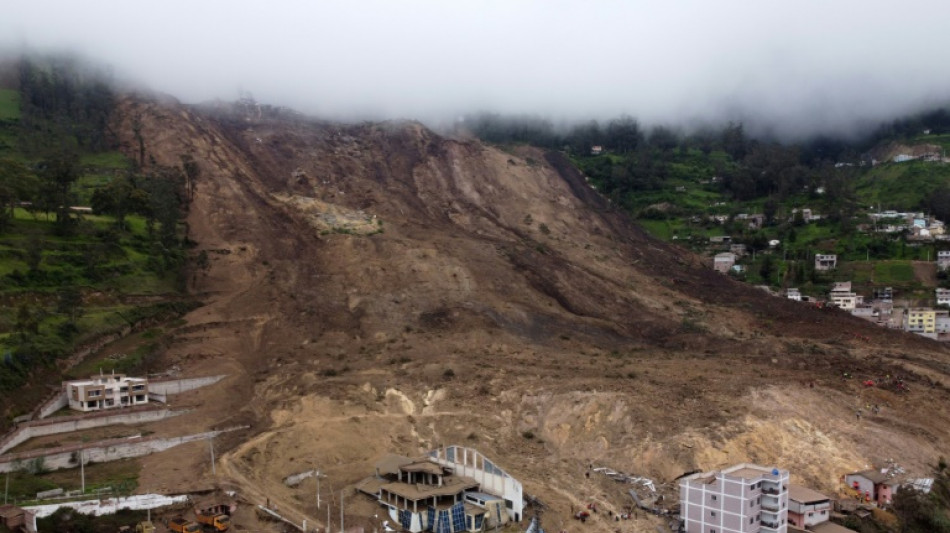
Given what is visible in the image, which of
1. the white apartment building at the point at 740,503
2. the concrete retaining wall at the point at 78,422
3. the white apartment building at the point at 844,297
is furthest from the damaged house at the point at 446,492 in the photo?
the white apartment building at the point at 844,297

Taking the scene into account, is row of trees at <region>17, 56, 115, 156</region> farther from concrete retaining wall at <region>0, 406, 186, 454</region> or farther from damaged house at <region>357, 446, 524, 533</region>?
damaged house at <region>357, 446, 524, 533</region>

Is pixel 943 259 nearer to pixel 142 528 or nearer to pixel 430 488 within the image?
pixel 430 488

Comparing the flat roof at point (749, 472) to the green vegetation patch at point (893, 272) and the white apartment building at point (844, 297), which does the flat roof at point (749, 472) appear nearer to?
the white apartment building at point (844, 297)

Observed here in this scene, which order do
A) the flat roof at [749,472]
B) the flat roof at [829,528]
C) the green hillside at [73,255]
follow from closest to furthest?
the flat roof at [749,472], the flat roof at [829,528], the green hillside at [73,255]

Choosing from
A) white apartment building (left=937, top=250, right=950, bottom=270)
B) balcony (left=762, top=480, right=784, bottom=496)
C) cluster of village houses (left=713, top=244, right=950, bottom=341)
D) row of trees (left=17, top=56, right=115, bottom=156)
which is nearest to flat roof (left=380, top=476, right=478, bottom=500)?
balcony (left=762, top=480, right=784, bottom=496)

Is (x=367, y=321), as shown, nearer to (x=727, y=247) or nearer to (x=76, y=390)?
(x=76, y=390)

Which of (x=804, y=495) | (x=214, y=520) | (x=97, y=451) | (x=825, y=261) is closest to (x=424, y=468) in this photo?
(x=214, y=520)
